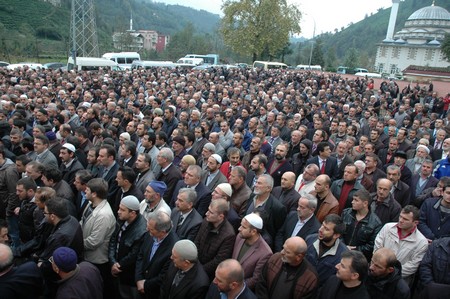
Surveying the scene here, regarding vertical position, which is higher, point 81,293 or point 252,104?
point 252,104

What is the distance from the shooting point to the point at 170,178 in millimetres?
5488

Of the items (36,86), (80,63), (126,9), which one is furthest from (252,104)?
(126,9)

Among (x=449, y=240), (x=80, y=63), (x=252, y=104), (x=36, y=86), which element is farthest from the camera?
(x=80, y=63)

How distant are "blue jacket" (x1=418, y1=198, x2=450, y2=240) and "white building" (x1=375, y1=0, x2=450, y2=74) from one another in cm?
5872

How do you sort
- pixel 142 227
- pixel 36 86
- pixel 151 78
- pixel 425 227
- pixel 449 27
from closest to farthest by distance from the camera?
1. pixel 142 227
2. pixel 425 227
3. pixel 36 86
4. pixel 151 78
5. pixel 449 27

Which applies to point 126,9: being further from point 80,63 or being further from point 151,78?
point 151,78

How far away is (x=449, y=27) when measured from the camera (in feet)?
213

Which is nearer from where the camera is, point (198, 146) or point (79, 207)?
point (79, 207)

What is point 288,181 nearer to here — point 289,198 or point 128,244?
point 289,198

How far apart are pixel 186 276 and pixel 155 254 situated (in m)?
0.60

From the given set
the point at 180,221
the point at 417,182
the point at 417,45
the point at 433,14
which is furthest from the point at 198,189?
the point at 433,14

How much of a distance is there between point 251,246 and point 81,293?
164 centimetres

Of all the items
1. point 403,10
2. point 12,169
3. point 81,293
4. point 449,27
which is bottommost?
point 81,293

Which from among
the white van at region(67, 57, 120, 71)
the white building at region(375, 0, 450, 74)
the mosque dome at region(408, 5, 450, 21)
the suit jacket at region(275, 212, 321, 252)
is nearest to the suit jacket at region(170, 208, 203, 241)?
the suit jacket at region(275, 212, 321, 252)
